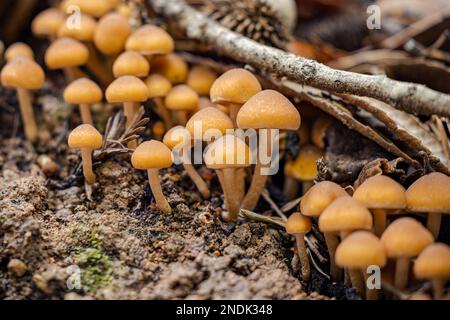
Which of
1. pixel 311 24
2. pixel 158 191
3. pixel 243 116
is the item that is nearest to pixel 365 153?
pixel 243 116

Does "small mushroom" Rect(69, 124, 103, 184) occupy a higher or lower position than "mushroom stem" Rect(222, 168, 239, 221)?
higher

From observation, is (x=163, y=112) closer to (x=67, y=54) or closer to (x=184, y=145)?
(x=184, y=145)

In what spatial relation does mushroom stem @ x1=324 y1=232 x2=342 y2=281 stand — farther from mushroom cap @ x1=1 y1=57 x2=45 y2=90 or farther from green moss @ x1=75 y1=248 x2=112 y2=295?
mushroom cap @ x1=1 y1=57 x2=45 y2=90

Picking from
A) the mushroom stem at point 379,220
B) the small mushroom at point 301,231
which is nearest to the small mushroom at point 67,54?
the small mushroom at point 301,231

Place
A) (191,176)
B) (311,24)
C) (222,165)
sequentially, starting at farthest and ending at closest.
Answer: (311,24)
(191,176)
(222,165)

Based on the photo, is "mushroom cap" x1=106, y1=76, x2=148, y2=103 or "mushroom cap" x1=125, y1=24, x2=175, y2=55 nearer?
"mushroom cap" x1=106, y1=76, x2=148, y2=103

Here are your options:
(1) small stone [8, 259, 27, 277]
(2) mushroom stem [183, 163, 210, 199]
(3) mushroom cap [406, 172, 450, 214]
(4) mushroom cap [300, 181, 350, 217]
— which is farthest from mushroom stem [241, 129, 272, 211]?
(1) small stone [8, 259, 27, 277]

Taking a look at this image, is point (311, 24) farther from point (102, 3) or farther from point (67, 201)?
point (67, 201)
